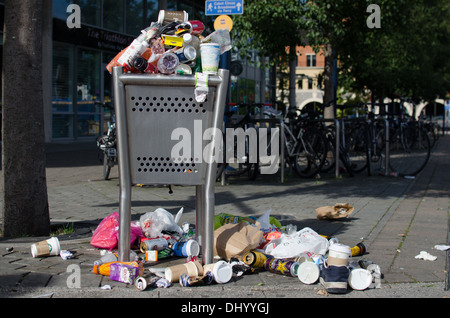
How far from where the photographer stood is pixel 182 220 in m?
5.77

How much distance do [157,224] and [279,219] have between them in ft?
5.53

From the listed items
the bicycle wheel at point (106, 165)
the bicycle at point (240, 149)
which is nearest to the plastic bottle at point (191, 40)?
the bicycle at point (240, 149)

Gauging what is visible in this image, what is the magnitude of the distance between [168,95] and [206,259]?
1122 millimetres

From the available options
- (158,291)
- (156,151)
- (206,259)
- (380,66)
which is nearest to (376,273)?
(206,259)

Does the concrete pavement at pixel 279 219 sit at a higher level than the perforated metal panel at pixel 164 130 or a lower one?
lower

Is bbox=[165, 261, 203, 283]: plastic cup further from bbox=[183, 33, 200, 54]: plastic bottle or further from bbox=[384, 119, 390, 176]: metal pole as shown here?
bbox=[384, 119, 390, 176]: metal pole

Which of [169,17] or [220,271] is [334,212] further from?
[169,17]

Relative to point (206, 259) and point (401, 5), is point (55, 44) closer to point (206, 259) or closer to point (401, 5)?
point (401, 5)

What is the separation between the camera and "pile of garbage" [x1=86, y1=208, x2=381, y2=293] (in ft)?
11.8

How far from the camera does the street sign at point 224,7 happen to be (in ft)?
26.3

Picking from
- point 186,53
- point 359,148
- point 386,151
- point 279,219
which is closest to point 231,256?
point 186,53

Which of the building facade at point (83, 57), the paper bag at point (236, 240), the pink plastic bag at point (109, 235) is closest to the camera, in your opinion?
the paper bag at point (236, 240)

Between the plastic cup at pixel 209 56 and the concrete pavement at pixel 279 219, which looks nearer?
the concrete pavement at pixel 279 219

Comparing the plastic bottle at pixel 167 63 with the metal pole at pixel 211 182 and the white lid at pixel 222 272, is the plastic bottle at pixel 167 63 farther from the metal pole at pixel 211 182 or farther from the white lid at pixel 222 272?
the white lid at pixel 222 272
